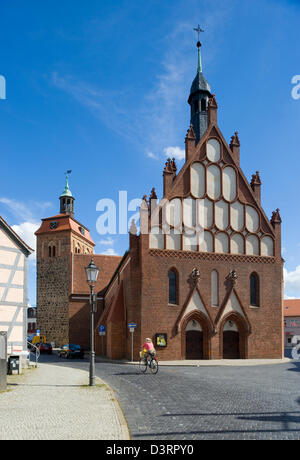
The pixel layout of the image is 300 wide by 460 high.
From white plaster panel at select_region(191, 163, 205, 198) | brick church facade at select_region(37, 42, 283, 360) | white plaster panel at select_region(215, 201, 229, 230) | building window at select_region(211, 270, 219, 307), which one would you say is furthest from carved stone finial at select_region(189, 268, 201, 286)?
white plaster panel at select_region(191, 163, 205, 198)

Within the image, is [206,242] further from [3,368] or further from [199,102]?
[3,368]

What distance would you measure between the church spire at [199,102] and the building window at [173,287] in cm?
1201

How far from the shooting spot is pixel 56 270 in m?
53.6

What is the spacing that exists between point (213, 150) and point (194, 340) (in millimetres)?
14251

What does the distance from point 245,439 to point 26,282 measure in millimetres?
17893

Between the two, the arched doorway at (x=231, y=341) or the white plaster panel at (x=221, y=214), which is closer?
the arched doorway at (x=231, y=341)

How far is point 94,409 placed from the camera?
10336 millimetres

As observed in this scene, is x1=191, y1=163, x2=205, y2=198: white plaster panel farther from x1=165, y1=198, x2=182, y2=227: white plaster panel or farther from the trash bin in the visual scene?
the trash bin

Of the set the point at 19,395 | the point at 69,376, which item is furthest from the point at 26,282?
the point at 19,395

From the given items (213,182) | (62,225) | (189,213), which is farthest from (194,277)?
(62,225)

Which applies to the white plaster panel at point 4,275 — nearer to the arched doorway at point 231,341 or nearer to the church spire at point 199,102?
the arched doorway at point 231,341

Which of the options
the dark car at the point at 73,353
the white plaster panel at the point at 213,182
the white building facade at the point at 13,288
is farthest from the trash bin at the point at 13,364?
the white plaster panel at the point at 213,182

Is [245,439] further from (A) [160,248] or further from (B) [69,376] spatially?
(A) [160,248]

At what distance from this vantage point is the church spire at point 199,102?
36219 mm
